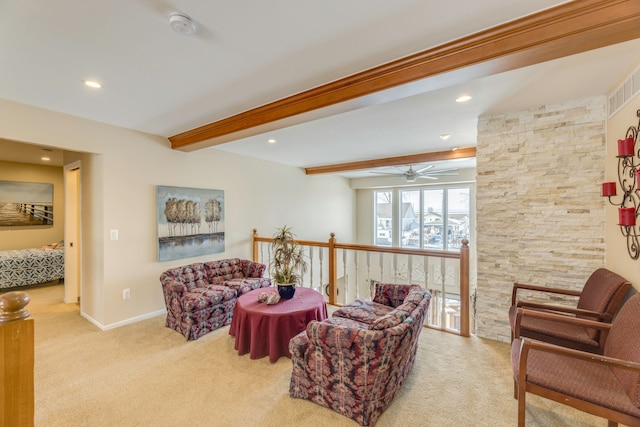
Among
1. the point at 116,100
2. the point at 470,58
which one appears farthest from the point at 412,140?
the point at 116,100

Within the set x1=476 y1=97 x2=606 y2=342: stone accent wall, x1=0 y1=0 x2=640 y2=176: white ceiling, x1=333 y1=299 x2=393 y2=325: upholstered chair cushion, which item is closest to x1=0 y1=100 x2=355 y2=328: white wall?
x1=0 y1=0 x2=640 y2=176: white ceiling

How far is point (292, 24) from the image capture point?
1.65 meters

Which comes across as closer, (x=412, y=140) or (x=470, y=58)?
(x=470, y=58)

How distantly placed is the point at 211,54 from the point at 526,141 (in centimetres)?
325

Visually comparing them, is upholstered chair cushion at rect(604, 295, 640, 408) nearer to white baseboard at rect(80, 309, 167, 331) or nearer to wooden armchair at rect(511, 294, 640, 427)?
wooden armchair at rect(511, 294, 640, 427)

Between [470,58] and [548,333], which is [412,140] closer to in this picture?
[470,58]

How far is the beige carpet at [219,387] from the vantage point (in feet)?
6.40

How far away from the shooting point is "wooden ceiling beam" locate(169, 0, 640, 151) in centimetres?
144

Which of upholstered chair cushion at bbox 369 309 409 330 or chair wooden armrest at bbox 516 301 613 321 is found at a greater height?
upholstered chair cushion at bbox 369 309 409 330

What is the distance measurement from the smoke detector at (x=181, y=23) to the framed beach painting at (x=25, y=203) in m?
6.79

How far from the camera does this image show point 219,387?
7.57ft

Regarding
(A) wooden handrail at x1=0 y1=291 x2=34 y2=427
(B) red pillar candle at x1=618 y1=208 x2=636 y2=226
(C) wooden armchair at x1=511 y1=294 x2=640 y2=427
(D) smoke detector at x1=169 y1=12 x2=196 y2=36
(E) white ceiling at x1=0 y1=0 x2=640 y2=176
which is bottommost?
(C) wooden armchair at x1=511 y1=294 x2=640 y2=427

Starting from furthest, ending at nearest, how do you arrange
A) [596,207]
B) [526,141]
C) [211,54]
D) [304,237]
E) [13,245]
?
[304,237], [13,245], [526,141], [596,207], [211,54]

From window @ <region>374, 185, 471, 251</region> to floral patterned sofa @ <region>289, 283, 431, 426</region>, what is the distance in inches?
243
